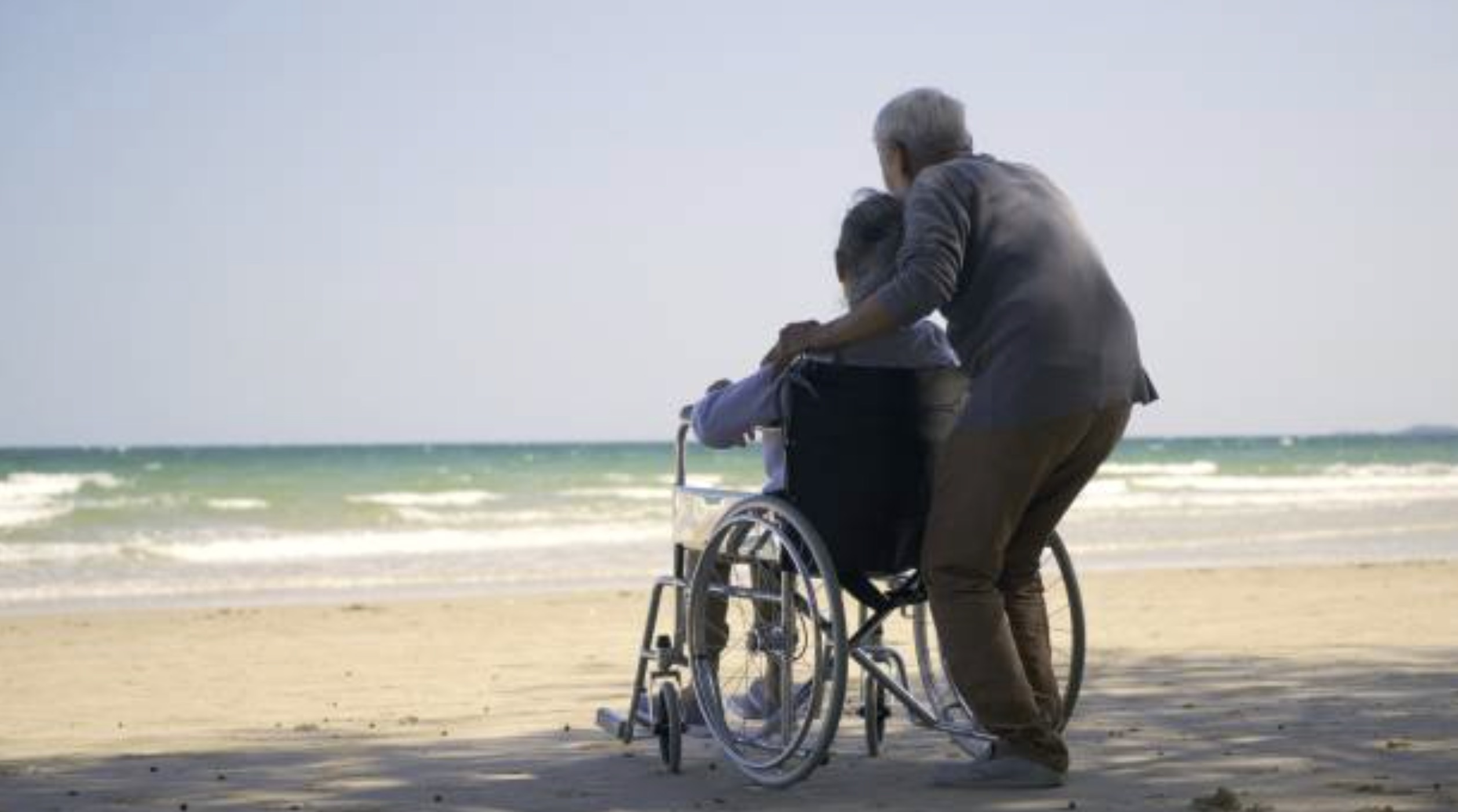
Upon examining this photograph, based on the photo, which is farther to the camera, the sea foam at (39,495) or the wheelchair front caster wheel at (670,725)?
the sea foam at (39,495)

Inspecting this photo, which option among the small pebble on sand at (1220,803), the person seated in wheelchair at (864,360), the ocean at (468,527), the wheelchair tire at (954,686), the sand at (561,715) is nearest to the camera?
the small pebble on sand at (1220,803)

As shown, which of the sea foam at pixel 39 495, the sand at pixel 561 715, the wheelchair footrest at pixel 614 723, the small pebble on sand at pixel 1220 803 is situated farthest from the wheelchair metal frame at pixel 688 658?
the sea foam at pixel 39 495

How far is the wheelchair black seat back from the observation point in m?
3.79

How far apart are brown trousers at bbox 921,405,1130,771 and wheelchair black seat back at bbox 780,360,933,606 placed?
0.10 meters

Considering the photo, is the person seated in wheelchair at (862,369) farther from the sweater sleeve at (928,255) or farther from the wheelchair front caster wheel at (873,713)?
the wheelchair front caster wheel at (873,713)

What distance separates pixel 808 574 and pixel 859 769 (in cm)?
77

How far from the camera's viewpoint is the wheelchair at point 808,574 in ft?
12.4

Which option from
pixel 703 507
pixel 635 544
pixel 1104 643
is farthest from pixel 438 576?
pixel 703 507

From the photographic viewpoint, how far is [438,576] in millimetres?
13797

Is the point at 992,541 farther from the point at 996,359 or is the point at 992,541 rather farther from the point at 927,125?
the point at 927,125

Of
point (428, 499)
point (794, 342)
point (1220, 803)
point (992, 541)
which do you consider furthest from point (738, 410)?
point (428, 499)

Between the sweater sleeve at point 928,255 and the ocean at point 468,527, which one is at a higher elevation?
the sweater sleeve at point 928,255

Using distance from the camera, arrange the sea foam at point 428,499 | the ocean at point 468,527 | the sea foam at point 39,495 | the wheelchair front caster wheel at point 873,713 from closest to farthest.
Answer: the wheelchair front caster wheel at point 873,713
the ocean at point 468,527
the sea foam at point 39,495
the sea foam at point 428,499

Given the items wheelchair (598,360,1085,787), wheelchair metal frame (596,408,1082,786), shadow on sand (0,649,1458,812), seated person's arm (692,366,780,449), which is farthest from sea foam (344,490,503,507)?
seated person's arm (692,366,780,449)
